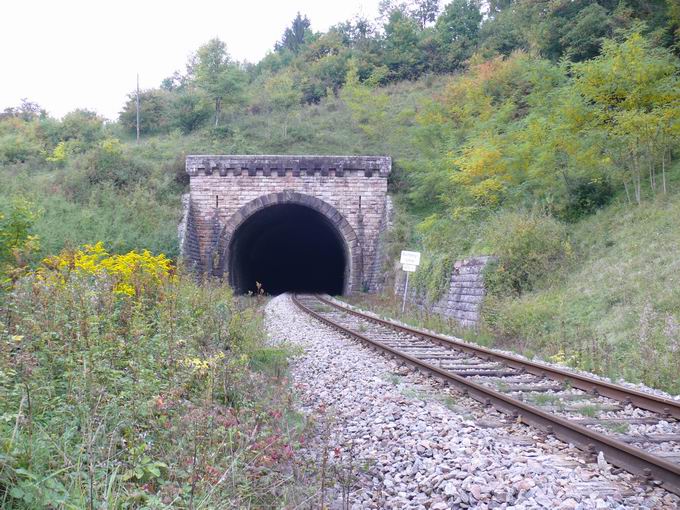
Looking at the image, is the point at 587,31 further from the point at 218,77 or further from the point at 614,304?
the point at 218,77

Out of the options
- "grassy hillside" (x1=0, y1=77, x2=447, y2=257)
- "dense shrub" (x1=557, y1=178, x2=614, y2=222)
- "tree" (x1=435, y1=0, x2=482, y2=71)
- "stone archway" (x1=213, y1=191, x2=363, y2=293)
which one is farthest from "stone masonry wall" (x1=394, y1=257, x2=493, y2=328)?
"tree" (x1=435, y1=0, x2=482, y2=71)

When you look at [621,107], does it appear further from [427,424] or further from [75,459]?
[75,459]

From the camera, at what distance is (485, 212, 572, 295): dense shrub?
13039 mm

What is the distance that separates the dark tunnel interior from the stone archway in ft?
1.96

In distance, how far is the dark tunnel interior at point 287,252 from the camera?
25453 mm

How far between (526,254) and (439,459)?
9.78 metres

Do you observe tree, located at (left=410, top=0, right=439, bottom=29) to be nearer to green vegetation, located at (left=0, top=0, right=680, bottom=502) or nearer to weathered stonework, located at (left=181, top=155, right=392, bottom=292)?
green vegetation, located at (left=0, top=0, right=680, bottom=502)

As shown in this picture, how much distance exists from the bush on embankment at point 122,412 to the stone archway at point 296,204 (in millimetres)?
15914

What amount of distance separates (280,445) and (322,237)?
89.9 feet

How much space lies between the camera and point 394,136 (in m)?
29.0

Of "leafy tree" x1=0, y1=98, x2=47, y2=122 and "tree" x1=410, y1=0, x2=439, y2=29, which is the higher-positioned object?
"tree" x1=410, y1=0, x2=439, y2=29

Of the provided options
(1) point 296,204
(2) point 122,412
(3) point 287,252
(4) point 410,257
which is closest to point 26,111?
(3) point 287,252

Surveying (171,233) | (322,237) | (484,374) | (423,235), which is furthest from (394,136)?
(484,374)

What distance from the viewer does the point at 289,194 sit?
23172 mm
